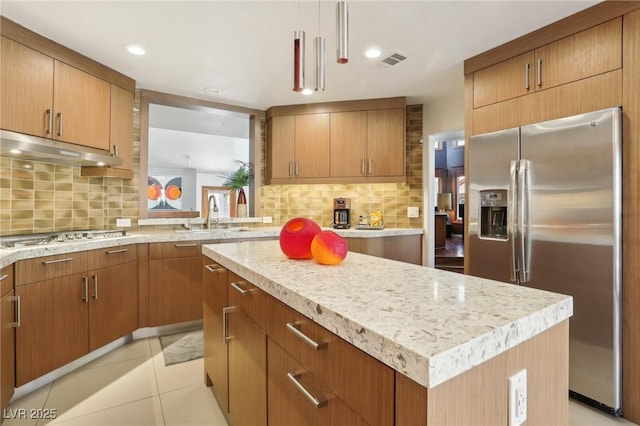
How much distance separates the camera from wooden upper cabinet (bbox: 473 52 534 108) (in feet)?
7.55

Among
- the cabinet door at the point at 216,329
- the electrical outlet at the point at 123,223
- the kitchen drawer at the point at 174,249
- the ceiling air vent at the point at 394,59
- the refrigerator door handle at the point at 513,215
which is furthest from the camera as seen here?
the electrical outlet at the point at 123,223

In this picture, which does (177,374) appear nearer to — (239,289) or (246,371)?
(246,371)

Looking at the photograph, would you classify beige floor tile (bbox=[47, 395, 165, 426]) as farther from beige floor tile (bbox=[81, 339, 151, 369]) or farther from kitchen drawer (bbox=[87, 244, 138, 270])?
kitchen drawer (bbox=[87, 244, 138, 270])

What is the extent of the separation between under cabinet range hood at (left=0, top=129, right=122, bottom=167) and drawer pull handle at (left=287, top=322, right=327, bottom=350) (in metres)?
2.25

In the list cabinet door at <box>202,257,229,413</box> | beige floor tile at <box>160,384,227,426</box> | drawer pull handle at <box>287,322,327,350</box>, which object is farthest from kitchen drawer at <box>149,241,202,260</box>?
drawer pull handle at <box>287,322,327,350</box>

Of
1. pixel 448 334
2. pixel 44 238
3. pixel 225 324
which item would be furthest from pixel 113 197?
pixel 448 334

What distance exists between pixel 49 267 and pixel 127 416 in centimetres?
107

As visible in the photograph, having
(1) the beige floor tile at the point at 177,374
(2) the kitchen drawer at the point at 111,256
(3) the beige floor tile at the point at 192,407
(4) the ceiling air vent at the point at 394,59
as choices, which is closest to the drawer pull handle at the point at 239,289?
(3) the beige floor tile at the point at 192,407

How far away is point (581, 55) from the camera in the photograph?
2.03m

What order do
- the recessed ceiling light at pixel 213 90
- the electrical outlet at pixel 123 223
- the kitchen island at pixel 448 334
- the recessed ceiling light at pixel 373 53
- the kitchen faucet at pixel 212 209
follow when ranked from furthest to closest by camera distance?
the kitchen faucet at pixel 212 209 → the recessed ceiling light at pixel 213 90 → the electrical outlet at pixel 123 223 → the recessed ceiling light at pixel 373 53 → the kitchen island at pixel 448 334

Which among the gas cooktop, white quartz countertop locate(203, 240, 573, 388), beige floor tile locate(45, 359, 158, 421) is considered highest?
the gas cooktop

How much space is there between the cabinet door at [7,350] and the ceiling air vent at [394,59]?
9.90ft

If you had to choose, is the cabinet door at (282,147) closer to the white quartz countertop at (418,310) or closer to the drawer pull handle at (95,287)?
the drawer pull handle at (95,287)

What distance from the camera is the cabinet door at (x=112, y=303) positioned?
2381mm
